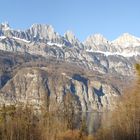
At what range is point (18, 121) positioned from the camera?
99500 millimetres

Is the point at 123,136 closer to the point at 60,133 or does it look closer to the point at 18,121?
the point at 60,133

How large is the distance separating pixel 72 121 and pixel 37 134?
32.2 feet

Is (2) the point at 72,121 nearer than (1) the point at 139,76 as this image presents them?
No

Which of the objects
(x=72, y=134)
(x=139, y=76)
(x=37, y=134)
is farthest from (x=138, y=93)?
(x=37, y=134)

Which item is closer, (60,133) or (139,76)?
(139,76)

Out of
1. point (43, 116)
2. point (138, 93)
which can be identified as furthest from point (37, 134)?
point (138, 93)

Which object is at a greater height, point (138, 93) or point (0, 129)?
point (138, 93)

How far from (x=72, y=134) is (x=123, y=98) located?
1531cm

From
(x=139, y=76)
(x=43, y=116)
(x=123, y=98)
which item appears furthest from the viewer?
(x=43, y=116)

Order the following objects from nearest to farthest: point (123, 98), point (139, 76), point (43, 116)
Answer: point (139, 76), point (123, 98), point (43, 116)

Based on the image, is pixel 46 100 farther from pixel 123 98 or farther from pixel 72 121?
pixel 123 98

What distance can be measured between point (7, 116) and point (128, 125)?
31.7 metres

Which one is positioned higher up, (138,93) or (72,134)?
(138,93)

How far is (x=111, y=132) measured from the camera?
106 metres
